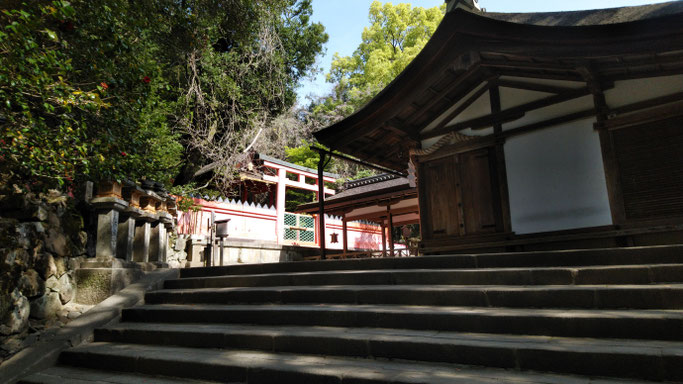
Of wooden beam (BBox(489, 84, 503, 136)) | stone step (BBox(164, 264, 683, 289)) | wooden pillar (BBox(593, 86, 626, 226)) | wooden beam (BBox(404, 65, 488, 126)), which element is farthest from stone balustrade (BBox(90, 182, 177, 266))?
wooden pillar (BBox(593, 86, 626, 226))

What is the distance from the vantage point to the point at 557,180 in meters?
6.41

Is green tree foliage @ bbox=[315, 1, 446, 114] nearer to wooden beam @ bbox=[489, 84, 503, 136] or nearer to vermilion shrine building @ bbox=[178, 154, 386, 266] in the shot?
vermilion shrine building @ bbox=[178, 154, 386, 266]

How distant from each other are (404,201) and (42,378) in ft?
41.1

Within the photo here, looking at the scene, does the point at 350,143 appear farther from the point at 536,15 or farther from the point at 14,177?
the point at 14,177

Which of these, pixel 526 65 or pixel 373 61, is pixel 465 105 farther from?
pixel 373 61

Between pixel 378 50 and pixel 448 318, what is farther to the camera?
pixel 378 50

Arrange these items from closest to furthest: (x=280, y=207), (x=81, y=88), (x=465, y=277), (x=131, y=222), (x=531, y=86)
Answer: (x=465, y=277) < (x=81, y=88) < (x=131, y=222) < (x=531, y=86) < (x=280, y=207)

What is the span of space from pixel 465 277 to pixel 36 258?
509cm

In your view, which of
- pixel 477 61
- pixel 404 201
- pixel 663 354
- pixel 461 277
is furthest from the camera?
pixel 404 201

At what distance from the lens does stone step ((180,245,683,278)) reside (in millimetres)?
4191

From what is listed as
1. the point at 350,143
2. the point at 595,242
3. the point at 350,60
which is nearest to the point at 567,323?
the point at 595,242

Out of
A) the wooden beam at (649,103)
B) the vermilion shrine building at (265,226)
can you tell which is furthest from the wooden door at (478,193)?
the vermilion shrine building at (265,226)

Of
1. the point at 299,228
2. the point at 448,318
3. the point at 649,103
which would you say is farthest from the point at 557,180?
the point at 299,228

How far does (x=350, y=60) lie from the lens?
2984 cm
